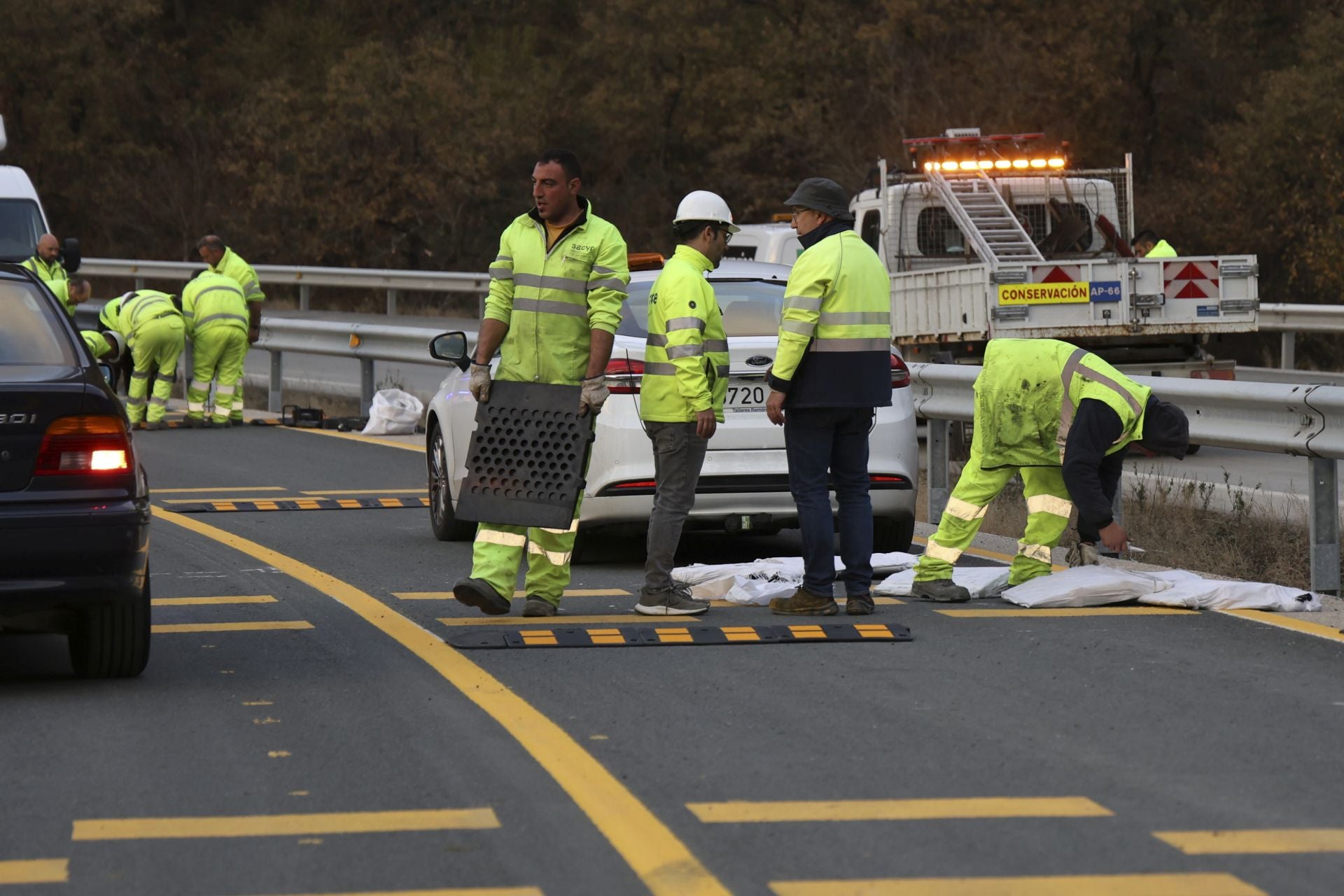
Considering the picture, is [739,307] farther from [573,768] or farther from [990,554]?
[573,768]

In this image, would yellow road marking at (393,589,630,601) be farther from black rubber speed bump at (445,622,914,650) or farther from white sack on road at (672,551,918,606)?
black rubber speed bump at (445,622,914,650)

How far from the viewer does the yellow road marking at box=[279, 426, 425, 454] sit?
1742 cm

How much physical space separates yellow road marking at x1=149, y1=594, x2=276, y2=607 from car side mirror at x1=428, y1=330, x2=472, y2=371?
1.35 m

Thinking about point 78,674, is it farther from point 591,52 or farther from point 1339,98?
point 591,52

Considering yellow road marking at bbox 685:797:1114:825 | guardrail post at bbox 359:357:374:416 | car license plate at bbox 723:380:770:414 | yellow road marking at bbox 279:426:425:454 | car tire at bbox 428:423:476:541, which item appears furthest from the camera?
guardrail post at bbox 359:357:374:416

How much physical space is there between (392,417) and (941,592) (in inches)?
390

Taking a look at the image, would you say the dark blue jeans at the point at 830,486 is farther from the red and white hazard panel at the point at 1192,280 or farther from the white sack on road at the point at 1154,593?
the red and white hazard panel at the point at 1192,280

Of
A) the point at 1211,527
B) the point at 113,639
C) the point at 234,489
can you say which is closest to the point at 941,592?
the point at 1211,527

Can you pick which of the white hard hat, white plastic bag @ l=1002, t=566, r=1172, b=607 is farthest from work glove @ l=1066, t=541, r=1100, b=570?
the white hard hat

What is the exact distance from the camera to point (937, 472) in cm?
1290

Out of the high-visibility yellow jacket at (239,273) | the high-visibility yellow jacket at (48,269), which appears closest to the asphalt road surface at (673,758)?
the high-visibility yellow jacket at (239,273)

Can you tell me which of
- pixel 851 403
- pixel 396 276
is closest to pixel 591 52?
pixel 396 276

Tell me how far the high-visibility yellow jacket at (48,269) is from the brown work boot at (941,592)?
38.5ft

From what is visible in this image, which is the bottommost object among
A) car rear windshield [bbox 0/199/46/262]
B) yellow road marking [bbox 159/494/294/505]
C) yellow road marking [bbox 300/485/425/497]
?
yellow road marking [bbox 300/485/425/497]
